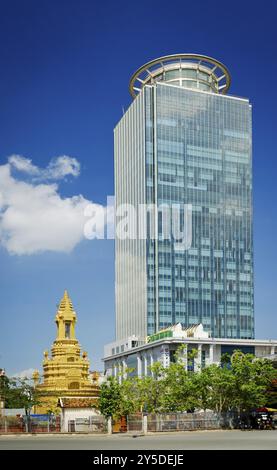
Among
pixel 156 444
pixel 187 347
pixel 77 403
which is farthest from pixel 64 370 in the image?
pixel 156 444

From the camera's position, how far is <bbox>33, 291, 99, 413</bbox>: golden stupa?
7444 cm

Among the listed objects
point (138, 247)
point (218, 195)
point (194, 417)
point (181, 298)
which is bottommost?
point (194, 417)

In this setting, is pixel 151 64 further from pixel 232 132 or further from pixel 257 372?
pixel 257 372

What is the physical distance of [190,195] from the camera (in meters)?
131

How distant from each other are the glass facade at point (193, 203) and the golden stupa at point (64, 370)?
43564mm

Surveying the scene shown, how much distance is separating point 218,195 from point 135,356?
1436 inches

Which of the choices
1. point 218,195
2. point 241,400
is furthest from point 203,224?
point 241,400

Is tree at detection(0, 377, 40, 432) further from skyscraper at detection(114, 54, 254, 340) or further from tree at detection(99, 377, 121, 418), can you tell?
skyscraper at detection(114, 54, 254, 340)

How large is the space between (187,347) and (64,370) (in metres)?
31.3

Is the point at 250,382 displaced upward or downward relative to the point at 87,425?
upward

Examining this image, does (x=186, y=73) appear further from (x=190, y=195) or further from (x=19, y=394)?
(x=19, y=394)

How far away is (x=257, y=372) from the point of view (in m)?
65.9

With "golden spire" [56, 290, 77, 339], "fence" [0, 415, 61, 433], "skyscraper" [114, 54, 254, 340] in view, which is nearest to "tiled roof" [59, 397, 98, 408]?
"fence" [0, 415, 61, 433]

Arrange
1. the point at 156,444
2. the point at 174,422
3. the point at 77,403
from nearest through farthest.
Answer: the point at 156,444
the point at 174,422
the point at 77,403
